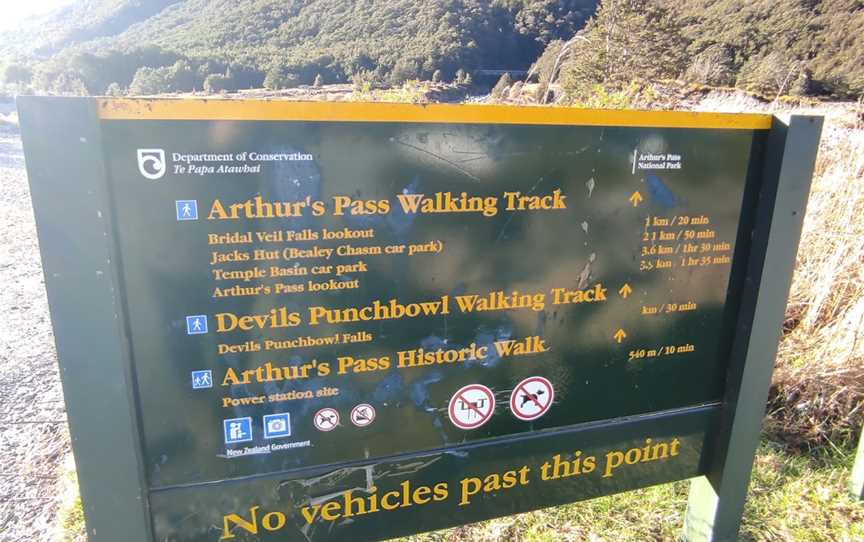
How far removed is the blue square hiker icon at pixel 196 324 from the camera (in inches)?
56.0

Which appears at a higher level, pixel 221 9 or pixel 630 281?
pixel 221 9

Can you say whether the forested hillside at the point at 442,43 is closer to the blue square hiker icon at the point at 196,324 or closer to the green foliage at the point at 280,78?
the green foliage at the point at 280,78

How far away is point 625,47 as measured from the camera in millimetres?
15297

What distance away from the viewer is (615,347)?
185 cm

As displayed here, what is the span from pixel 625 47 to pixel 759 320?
1549 centimetres

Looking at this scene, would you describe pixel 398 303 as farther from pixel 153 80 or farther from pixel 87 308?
pixel 153 80

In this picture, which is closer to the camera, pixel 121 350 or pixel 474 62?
pixel 121 350

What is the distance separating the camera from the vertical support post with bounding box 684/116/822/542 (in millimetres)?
1812

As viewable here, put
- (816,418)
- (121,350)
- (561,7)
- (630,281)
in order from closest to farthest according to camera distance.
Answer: (121,350) < (630,281) < (816,418) < (561,7)

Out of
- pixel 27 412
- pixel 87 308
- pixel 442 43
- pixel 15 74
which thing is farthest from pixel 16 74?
pixel 87 308

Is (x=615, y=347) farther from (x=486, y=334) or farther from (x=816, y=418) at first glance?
(x=816, y=418)

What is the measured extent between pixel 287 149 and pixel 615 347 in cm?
124

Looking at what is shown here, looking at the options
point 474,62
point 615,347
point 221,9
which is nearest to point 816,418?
point 615,347

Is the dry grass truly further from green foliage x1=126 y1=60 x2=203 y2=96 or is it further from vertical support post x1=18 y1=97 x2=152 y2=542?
green foliage x1=126 y1=60 x2=203 y2=96
